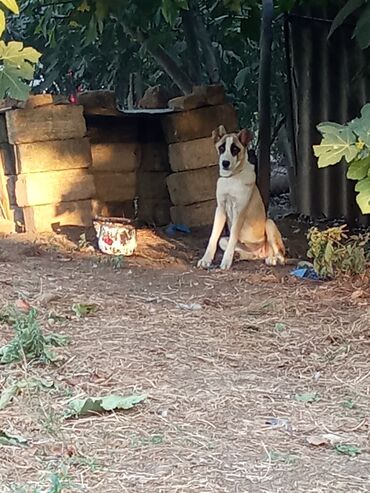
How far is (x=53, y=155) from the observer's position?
6.86 m

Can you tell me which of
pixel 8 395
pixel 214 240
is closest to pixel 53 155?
pixel 214 240

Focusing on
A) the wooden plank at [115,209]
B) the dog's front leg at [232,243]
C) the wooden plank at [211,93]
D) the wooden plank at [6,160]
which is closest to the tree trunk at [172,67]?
the wooden plank at [211,93]

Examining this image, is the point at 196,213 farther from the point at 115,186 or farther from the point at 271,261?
the point at 271,261

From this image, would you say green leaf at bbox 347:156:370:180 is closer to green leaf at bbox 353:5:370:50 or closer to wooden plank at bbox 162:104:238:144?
green leaf at bbox 353:5:370:50

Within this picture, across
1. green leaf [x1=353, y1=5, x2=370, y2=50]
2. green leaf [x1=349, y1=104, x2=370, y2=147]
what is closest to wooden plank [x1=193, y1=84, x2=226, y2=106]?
green leaf [x1=353, y1=5, x2=370, y2=50]

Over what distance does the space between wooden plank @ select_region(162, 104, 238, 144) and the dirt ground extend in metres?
2.10

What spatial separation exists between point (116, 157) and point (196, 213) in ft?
2.67

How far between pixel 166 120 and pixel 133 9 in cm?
134

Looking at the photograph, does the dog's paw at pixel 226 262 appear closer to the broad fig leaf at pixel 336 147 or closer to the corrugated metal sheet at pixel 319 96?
the corrugated metal sheet at pixel 319 96

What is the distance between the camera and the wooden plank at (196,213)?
7445 mm

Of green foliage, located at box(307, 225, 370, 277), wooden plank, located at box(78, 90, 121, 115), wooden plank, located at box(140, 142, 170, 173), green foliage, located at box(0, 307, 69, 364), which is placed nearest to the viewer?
green foliage, located at box(0, 307, 69, 364)

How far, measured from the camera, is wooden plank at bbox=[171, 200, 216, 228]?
7445 mm

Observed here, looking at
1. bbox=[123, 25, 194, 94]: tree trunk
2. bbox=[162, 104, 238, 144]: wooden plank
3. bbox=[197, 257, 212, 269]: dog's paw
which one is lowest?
bbox=[197, 257, 212, 269]: dog's paw

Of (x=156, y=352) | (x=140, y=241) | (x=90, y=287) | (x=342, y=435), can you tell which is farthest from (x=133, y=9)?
(x=342, y=435)
